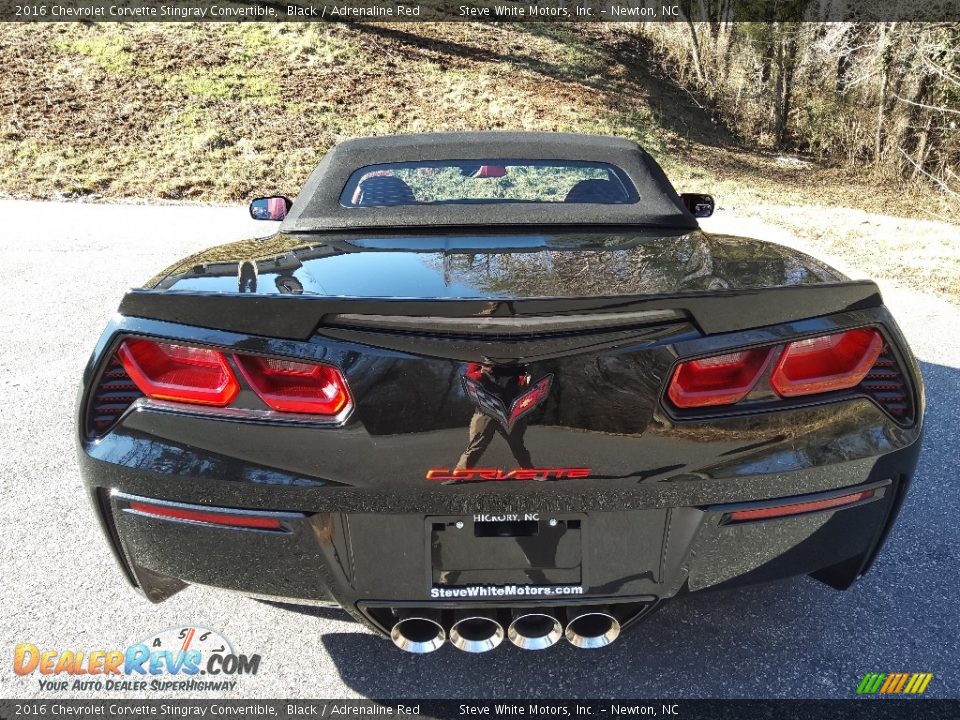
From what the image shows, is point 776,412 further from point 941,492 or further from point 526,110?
point 526,110

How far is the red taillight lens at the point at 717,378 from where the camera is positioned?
59.8 inches

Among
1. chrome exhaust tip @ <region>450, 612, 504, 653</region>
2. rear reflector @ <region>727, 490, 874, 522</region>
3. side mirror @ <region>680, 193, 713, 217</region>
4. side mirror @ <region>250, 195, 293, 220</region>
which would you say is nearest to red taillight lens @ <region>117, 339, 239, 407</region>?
chrome exhaust tip @ <region>450, 612, 504, 653</region>

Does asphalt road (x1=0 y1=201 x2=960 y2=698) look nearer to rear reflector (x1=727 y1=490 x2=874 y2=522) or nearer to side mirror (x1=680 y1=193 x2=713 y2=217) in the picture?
rear reflector (x1=727 y1=490 x2=874 y2=522)

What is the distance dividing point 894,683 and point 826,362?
954 millimetres

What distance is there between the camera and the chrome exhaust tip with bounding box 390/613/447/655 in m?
1.65

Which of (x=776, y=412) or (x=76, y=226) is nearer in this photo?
(x=776, y=412)

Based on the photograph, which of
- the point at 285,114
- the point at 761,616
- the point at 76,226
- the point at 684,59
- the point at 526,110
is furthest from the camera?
the point at 684,59

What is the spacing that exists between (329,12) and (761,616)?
26.3 meters

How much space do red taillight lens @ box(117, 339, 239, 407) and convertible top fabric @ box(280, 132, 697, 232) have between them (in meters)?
1.07

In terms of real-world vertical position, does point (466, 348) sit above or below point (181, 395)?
above

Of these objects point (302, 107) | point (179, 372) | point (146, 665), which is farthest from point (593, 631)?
point (302, 107)

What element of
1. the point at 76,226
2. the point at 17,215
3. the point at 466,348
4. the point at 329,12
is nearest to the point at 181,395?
the point at 466,348

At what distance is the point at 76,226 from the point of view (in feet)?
31.5

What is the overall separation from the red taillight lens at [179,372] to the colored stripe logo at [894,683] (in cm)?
180
